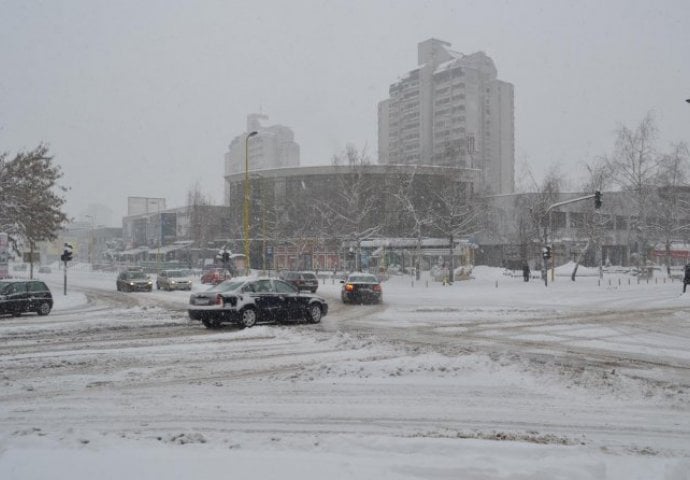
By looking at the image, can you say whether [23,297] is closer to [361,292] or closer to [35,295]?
[35,295]

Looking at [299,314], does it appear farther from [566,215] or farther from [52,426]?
[566,215]

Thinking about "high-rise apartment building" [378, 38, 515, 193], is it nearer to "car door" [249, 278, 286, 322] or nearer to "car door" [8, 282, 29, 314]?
"car door" [8, 282, 29, 314]

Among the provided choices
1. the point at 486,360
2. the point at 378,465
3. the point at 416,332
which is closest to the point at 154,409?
the point at 378,465

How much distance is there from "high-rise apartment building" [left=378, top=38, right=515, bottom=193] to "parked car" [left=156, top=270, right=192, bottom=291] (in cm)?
9317

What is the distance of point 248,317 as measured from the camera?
17.7m

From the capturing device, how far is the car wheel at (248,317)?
17.6 metres

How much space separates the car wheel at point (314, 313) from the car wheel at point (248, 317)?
2056 mm

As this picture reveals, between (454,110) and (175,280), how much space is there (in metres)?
106

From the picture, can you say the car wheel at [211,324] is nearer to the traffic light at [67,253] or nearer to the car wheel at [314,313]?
the car wheel at [314,313]

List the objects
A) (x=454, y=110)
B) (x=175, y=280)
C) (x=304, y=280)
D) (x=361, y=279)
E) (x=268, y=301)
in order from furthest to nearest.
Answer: (x=454, y=110) → (x=175, y=280) → (x=304, y=280) → (x=361, y=279) → (x=268, y=301)

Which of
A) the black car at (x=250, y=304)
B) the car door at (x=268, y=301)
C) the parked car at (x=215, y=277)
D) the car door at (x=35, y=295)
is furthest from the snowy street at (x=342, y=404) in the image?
the parked car at (x=215, y=277)

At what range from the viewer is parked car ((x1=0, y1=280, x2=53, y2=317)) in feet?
74.4

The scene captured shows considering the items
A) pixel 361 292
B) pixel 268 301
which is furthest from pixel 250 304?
pixel 361 292

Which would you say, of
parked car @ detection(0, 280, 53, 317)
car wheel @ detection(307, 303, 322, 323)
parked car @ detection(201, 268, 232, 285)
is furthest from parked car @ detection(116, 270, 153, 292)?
car wheel @ detection(307, 303, 322, 323)
